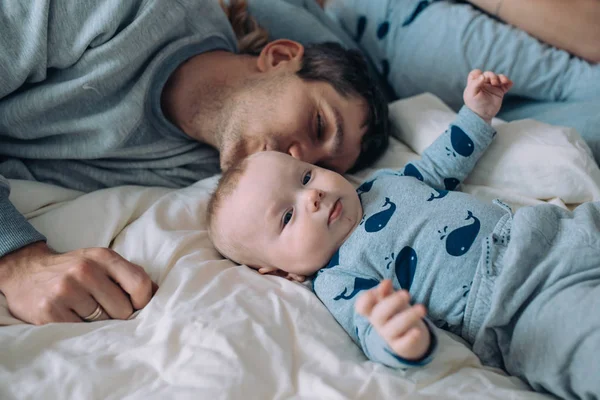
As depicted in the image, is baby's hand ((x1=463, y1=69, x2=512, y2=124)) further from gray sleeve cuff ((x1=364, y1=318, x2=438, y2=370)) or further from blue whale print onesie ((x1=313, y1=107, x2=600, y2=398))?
gray sleeve cuff ((x1=364, y1=318, x2=438, y2=370))

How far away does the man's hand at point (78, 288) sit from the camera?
2.85ft

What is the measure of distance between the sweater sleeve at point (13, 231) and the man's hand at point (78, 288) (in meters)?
0.06

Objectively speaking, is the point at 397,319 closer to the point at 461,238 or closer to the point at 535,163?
the point at 461,238

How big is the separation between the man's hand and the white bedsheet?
3cm

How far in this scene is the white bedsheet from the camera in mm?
726

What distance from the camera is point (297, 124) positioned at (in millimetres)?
1223

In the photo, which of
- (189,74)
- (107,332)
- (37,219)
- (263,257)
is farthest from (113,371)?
(189,74)

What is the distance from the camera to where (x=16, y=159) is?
4.09 ft

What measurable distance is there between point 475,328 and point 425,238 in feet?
0.56

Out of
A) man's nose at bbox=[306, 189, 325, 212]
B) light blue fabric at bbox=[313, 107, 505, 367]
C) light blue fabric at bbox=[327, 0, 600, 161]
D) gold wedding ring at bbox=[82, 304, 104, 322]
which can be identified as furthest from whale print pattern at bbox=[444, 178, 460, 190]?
gold wedding ring at bbox=[82, 304, 104, 322]

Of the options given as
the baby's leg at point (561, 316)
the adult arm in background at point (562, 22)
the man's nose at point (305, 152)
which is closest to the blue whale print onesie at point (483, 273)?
the baby's leg at point (561, 316)

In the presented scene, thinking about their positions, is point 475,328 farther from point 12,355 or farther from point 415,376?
point 12,355

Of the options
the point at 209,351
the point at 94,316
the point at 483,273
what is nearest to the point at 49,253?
the point at 94,316

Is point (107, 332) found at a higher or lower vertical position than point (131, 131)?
lower
